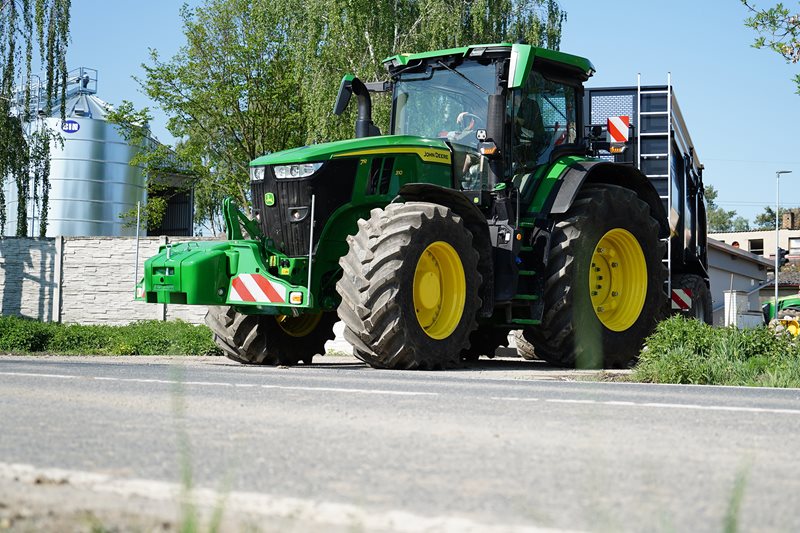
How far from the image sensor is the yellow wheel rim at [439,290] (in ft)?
35.5

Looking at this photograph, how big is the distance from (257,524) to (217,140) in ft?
130

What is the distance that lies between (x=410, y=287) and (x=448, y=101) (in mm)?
2749

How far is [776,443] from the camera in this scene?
5012 mm

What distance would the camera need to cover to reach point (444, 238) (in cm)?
1077

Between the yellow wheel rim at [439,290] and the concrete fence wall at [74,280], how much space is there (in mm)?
16135

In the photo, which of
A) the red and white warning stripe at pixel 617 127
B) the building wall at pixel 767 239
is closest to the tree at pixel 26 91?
the red and white warning stripe at pixel 617 127

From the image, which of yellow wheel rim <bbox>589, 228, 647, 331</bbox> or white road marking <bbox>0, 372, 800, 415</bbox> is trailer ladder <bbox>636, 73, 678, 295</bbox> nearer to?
yellow wheel rim <bbox>589, 228, 647, 331</bbox>

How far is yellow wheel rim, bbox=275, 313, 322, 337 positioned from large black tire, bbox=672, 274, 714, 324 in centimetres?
576

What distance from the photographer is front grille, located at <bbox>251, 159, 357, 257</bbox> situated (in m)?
11.3

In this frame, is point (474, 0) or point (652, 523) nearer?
point (652, 523)

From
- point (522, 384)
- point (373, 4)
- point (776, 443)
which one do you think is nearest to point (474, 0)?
point (373, 4)

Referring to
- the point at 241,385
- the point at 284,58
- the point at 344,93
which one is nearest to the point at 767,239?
the point at 284,58

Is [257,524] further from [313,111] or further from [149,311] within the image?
[313,111]

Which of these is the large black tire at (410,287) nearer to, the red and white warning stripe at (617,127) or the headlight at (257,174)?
the headlight at (257,174)
